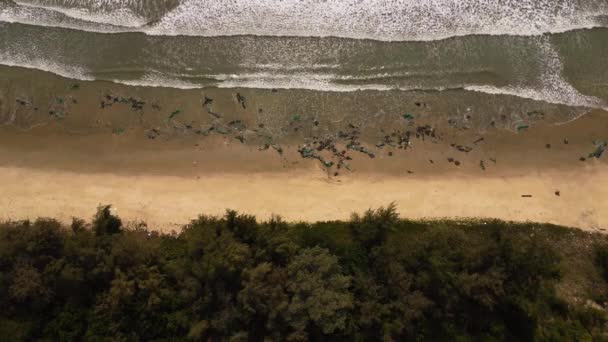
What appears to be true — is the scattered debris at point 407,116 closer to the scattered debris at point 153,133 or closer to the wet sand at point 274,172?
the wet sand at point 274,172

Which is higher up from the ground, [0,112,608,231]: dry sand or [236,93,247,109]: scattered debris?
[236,93,247,109]: scattered debris

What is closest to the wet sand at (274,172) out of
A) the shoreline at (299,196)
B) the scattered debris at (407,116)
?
the shoreline at (299,196)

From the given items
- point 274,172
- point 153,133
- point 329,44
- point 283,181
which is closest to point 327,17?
point 329,44

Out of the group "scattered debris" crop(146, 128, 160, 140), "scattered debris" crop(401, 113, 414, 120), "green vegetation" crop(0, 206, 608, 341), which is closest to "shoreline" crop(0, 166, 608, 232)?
"green vegetation" crop(0, 206, 608, 341)

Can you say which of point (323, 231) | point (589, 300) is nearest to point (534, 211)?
point (589, 300)

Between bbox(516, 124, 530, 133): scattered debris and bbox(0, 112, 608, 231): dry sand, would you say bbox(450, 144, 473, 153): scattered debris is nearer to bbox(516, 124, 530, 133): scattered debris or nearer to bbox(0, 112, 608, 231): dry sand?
bbox(0, 112, 608, 231): dry sand

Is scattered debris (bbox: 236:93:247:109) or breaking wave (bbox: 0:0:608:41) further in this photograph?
breaking wave (bbox: 0:0:608:41)

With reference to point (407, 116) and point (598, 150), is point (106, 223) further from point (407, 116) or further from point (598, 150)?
point (598, 150)

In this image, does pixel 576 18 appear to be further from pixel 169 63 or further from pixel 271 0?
pixel 169 63
